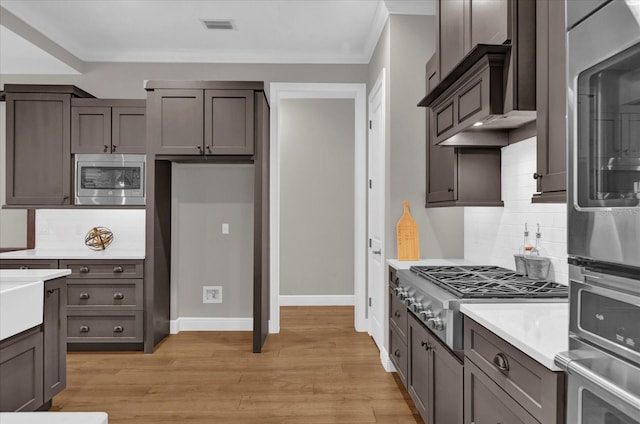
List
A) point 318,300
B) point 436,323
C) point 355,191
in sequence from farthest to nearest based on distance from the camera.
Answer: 1. point 318,300
2. point 355,191
3. point 436,323

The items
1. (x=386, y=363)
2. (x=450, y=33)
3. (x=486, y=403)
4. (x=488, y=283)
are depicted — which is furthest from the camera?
(x=386, y=363)

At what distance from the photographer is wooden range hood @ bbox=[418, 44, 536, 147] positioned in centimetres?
180

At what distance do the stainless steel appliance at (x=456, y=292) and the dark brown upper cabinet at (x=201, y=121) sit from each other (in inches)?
81.8

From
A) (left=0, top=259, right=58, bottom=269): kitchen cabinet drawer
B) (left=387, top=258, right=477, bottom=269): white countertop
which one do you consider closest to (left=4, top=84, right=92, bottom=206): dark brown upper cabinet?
(left=0, top=259, right=58, bottom=269): kitchen cabinet drawer

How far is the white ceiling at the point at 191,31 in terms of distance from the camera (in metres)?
3.59

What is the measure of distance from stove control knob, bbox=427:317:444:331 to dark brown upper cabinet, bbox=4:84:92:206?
360 centimetres

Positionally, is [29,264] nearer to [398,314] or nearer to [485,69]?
[398,314]

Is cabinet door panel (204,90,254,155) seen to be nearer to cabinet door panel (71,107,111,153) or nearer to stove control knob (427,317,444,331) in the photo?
cabinet door panel (71,107,111,153)

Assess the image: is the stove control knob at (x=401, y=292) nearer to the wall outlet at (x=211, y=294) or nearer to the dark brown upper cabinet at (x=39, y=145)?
the wall outlet at (x=211, y=294)

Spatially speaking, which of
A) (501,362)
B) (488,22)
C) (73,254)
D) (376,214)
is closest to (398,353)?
(376,214)

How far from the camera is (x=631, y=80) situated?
931 millimetres

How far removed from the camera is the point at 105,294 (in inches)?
156

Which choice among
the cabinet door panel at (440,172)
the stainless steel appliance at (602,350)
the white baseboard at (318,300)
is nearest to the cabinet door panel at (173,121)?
the cabinet door panel at (440,172)

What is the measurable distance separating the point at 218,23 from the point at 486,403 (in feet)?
12.1
